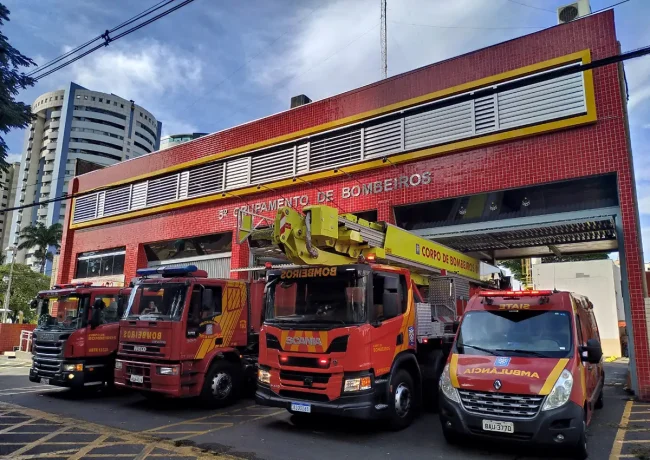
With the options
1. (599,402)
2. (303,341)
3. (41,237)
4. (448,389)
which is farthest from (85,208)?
(41,237)

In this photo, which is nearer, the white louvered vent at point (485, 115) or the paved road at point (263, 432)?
the paved road at point (263, 432)

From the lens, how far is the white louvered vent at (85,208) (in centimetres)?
2335

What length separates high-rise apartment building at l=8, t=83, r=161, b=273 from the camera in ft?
344

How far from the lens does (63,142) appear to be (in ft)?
344

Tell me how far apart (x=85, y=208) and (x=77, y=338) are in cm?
1497

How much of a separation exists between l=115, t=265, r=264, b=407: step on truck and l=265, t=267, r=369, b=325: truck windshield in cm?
209

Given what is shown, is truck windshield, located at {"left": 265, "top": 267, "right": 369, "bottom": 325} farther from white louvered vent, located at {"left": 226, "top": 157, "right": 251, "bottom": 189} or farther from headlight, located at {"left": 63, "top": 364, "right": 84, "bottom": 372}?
white louvered vent, located at {"left": 226, "top": 157, "right": 251, "bottom": 189}

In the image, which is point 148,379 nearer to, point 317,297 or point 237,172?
point 317,297

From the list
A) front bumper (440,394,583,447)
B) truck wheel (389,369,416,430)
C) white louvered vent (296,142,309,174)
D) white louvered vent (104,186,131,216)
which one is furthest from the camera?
white louvered vent (104,186,131,216)

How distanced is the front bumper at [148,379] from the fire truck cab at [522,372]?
507 cm

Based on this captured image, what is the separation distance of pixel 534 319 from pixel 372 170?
27.0ft

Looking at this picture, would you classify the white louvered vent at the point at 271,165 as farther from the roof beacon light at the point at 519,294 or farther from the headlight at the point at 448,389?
the headlight at the point at 448,389

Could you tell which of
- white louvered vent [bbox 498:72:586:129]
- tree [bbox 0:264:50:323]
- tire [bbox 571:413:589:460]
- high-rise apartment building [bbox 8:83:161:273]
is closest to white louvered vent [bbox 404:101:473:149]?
white louvered vent [bbox 498:72:586:129]

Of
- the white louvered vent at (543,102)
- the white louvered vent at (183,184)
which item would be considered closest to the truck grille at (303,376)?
the white louvered vent at (543,102)
